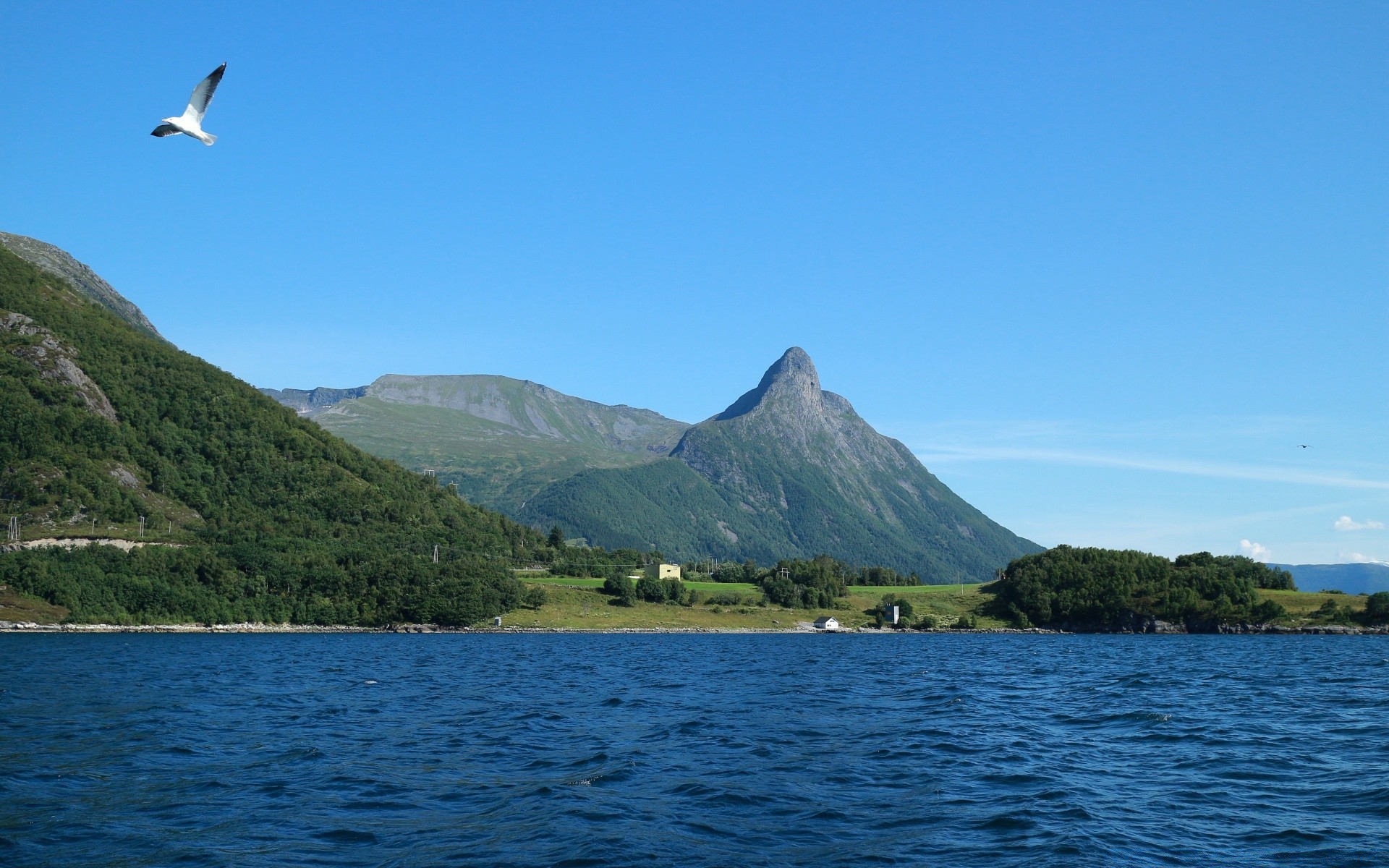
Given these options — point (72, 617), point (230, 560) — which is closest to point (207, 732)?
point (72, 617)

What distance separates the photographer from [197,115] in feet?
115

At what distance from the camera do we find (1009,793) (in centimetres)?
3288

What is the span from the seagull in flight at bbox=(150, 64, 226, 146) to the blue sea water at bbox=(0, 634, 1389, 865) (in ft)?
69.1

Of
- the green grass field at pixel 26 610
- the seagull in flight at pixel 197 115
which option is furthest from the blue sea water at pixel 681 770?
the green grass field at pixel 26 610

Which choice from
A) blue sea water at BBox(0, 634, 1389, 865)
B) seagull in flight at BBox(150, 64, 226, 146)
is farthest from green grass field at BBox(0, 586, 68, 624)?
seagull in flight at BBox(150, 64, 226, 146)

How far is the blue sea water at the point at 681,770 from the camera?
25703mm

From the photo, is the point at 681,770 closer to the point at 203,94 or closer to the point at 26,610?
the point at 203,94

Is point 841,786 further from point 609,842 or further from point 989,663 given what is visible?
point 989,663

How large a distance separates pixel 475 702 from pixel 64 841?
108 feet

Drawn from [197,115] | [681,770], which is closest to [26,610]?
[197,115]

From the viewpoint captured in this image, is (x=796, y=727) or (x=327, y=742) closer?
(x=327, y=742)

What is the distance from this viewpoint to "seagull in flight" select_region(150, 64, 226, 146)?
3416cm

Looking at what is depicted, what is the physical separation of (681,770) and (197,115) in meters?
27.9

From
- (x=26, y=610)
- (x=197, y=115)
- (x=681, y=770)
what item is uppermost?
(x=197, y=115)
